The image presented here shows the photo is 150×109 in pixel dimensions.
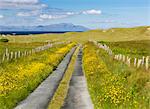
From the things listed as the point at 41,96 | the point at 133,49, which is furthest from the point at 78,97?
the point at 133,49

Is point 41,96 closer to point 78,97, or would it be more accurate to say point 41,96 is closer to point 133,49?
point 78,97

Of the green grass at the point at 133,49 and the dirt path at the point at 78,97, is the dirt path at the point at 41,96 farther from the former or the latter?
the green grass at the point at 133,49

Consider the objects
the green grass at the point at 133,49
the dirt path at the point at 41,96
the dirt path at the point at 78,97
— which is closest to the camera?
the dirt path at the point at 78,97

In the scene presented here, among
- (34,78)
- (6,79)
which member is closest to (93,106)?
(6,79)

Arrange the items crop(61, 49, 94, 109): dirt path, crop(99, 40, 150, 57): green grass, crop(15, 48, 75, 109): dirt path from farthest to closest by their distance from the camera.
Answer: crop(99, 40, 150, 57): green grass
crop(15, 48, 75, 109): dirt path
crop(61, 49, 94, 109): dirt path

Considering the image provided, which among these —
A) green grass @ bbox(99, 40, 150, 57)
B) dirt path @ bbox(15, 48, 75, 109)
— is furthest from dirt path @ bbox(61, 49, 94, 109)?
green grass @ bbox(99, 40, 150, 57)

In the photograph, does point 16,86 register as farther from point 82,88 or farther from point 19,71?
point 19,71

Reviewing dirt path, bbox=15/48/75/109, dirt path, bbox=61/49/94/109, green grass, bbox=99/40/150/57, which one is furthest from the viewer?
green grass, bbox=99/40/150/57

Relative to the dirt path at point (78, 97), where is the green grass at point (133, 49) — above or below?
below

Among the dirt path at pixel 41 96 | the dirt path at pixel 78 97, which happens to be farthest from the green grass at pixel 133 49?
the dirt path at pixel 78 97

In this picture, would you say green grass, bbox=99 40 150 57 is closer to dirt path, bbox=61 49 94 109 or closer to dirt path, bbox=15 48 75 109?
dirt path, bbox=15 48 75 109

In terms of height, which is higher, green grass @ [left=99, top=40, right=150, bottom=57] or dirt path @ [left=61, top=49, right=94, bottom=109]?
dirt path @ [left=61, top=49, right=94, bottom=109]

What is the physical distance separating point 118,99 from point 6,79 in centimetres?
803

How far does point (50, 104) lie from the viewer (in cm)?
2072
